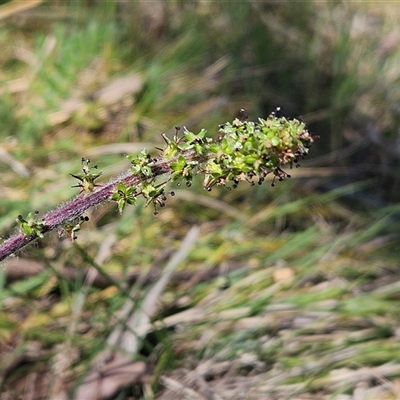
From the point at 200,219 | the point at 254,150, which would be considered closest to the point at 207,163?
the point at 254,150

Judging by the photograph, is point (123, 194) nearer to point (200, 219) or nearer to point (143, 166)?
point (143, 166)

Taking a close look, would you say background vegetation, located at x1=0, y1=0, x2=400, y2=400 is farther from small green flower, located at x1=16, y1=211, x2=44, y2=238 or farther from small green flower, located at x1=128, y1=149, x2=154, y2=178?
small green flower, located at x1=128, y1=149, x2=154, y2=178

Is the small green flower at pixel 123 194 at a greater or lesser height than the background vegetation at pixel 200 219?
lesser

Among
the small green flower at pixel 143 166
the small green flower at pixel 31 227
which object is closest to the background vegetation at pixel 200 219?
the small green flower at pixel 31 227

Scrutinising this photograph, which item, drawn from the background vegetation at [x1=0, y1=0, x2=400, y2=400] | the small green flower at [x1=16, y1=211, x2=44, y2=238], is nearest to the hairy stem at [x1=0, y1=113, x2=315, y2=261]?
the small green flower at [x1=16, y1=211, x2=44, y2=238]

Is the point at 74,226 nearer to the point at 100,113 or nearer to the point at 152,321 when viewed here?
the point at 152,321

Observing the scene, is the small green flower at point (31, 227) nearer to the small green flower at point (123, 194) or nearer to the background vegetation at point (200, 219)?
the small green flower at point (123, 194)

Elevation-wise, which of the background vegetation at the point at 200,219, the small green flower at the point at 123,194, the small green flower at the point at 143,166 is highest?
the background vegetation at the point at 200,219

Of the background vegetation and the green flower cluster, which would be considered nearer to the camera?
the green flower cluster

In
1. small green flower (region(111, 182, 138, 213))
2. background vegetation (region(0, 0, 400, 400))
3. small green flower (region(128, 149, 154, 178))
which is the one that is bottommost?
small green flower (region(111, 182, 138, 213))
